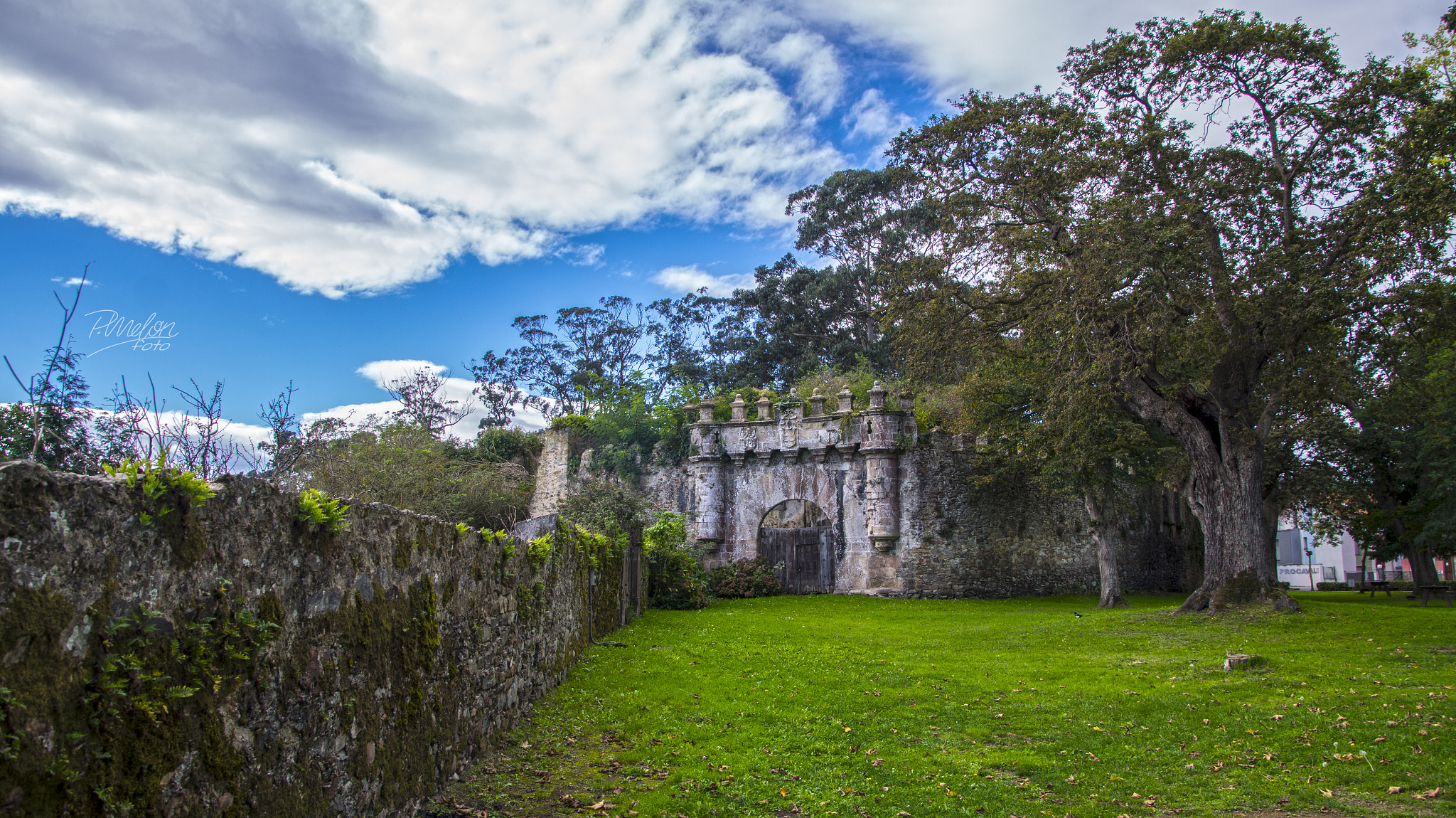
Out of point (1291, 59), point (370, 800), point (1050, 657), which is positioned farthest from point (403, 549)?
point (1291, 59)

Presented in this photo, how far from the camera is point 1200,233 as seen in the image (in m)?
13.7

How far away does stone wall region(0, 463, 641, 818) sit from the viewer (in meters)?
2.11

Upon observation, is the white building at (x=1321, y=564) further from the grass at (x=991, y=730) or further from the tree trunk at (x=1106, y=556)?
the grass at (x=991, y=730)

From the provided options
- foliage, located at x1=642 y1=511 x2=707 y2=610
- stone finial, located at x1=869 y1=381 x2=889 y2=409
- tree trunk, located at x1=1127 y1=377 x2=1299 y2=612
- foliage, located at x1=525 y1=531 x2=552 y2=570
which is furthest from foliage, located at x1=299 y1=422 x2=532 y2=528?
tree trunk, located at x1=1127 y1=377 x2=1299 y2=612

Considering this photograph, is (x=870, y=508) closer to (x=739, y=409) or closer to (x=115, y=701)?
(x=739, y=409)

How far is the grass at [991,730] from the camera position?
213 inches

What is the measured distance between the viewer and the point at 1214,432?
15.7 m

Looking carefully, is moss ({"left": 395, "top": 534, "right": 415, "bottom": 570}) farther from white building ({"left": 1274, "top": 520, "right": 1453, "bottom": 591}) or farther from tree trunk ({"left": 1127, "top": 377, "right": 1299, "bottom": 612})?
white building ({"left": 1274, "top": 520, "right": 1453, "bottom": 591})

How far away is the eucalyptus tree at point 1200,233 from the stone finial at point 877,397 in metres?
6.53

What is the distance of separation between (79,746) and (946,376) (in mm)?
17202

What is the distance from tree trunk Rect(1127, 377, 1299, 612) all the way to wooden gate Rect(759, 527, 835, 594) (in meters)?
10.0

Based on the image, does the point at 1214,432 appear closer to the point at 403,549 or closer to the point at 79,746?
the point at 403,549

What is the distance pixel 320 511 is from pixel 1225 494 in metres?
15.5

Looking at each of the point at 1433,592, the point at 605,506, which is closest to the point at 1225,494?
the point at 1433,592
